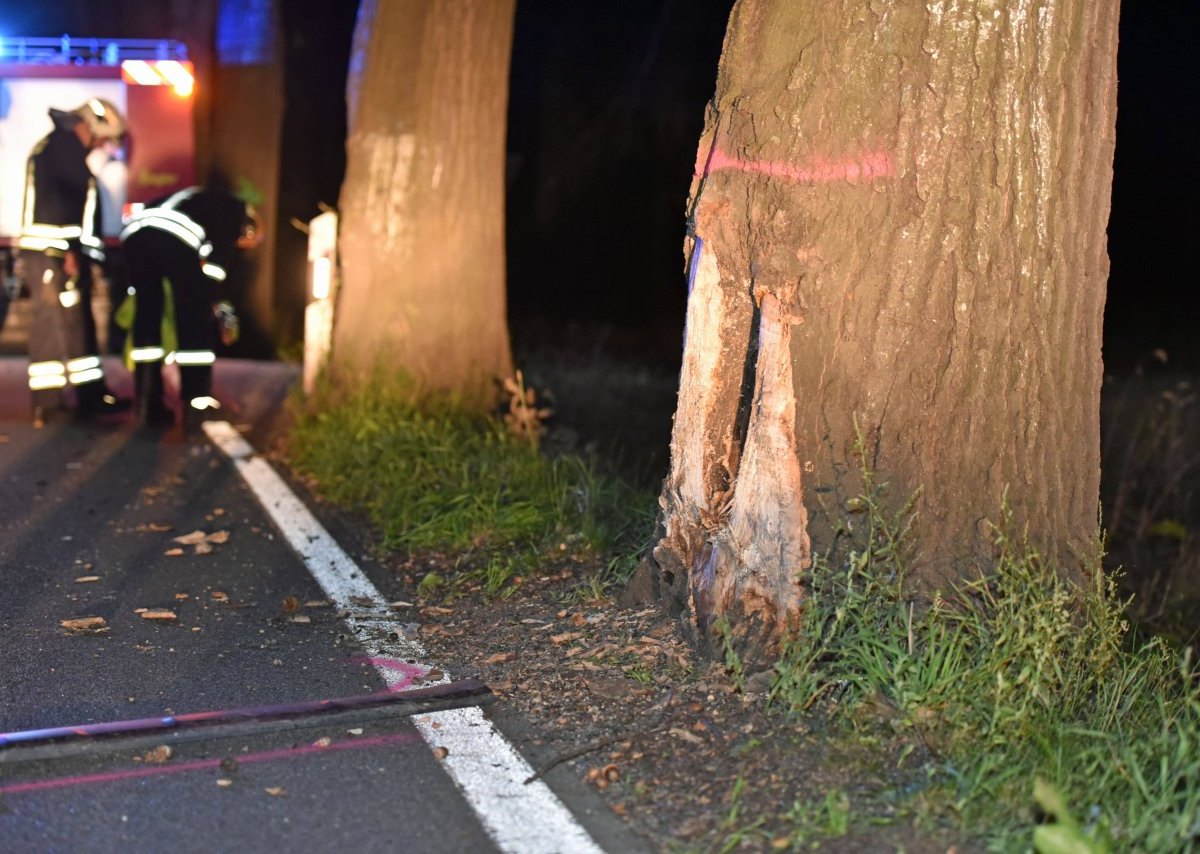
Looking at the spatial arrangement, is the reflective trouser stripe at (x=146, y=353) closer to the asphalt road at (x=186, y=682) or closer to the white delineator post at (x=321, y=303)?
the white delineator post at (x=321, y=303)

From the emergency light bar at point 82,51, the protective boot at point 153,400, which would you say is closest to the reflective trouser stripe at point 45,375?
the protective boot at point 153,400

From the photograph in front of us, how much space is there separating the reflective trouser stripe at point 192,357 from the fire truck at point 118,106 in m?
2.64

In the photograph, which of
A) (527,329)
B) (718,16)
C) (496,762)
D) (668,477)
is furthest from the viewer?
(718,16)

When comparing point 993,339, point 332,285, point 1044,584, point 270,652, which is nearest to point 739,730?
point 1044,584

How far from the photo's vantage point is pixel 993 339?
402 cm

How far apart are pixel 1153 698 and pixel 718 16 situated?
16719mm

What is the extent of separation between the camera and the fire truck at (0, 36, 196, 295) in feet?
36.8

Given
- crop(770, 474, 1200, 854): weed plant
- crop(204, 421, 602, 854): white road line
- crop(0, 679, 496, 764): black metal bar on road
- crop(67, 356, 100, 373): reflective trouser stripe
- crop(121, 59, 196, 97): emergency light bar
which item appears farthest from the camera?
crop(121, 59, 196, 97): emergency light bar

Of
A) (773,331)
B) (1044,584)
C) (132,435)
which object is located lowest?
(132,435)

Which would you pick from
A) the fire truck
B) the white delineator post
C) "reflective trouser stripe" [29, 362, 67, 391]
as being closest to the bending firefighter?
"reflective trouser stripe" [29, 362, 67, 391]

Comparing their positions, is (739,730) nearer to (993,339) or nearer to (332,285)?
(993,339)

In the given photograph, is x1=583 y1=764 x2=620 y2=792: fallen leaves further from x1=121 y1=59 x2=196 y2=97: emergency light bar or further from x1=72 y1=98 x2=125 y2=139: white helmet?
x1=121 y1=59 x2=196 y2=97: emergency light bar

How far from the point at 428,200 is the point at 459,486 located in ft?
8.43

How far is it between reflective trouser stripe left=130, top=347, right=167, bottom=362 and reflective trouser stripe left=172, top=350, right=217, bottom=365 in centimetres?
17
